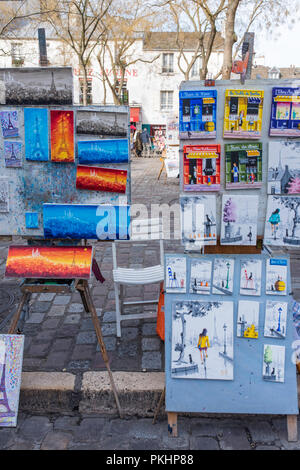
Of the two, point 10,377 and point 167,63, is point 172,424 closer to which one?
point 10,377

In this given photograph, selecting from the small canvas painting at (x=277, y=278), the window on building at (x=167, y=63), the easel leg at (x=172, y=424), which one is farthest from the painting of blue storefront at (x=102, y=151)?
the window on building at (x=167, y=63)

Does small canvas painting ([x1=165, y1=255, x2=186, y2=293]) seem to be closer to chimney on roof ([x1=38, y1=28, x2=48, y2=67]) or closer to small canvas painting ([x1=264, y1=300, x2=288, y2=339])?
small canvas painting ([x1=264, y1=300, x2=288, y2=339])

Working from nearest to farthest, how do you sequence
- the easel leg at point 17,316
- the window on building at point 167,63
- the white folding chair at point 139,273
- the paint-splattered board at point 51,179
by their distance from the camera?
1. the paint-splattered board at point 51,179
2. the easel leg at point 17,316
3. the white folding chair at point 139,273
4. the window on building at point 167,63

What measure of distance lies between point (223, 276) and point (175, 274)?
0.30 metres

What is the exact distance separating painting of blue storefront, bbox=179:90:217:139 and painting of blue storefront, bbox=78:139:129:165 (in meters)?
0.44

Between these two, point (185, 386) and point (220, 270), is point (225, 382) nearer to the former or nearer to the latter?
point (185, 386)

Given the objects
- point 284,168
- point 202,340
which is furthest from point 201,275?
point 284,168

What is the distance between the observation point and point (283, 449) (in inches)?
100

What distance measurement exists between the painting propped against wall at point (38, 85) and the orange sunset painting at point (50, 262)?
97 centimetres

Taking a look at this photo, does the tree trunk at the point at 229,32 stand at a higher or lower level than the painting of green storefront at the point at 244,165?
higher

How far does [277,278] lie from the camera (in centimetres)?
255

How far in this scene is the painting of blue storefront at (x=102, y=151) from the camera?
2.67m

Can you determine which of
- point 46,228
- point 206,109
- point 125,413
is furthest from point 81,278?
point 206,109

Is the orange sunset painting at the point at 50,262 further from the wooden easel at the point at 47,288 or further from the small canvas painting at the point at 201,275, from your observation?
the small canvas painting at the point at 201,275
